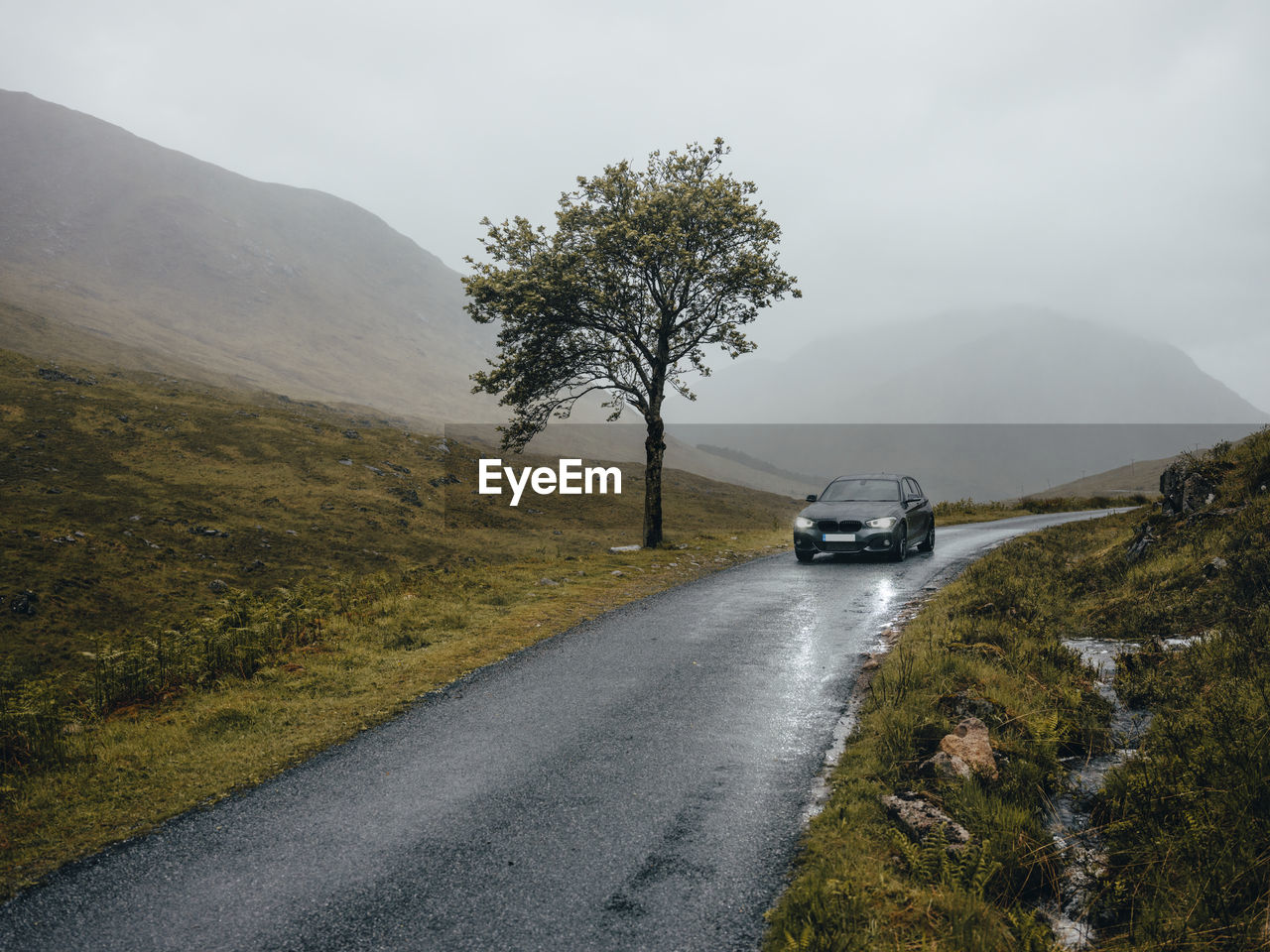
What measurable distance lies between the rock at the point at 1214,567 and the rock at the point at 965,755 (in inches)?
189

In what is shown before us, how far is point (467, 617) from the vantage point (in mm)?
11031

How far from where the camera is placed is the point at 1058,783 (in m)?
4.87

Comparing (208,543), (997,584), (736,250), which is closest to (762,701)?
(997,584)

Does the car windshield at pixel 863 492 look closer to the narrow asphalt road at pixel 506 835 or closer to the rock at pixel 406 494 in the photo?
the narrow asphalt road at pixel 506 835

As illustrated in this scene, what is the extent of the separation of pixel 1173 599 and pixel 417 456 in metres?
34.2

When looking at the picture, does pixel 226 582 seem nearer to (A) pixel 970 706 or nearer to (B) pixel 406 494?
(B) pixel 406 494

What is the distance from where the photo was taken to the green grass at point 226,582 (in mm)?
6031

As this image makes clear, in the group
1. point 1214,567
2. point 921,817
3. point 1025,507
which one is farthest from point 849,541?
point 1025,507

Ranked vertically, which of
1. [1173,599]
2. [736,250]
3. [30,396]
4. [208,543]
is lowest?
[208,543]

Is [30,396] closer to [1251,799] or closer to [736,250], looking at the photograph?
[736,250]

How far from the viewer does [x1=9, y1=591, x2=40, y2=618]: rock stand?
1527cm

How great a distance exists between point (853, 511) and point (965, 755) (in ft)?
40.1

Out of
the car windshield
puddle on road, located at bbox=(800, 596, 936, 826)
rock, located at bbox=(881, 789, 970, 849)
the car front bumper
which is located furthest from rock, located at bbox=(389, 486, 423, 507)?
rock, located at bbox=(881, 789, 970, 849)

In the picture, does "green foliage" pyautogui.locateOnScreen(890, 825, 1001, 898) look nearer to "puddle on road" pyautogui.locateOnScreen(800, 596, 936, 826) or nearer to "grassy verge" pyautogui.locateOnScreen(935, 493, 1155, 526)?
"puddle on road" pyautogui.locateOnScreen(800, 596, 936, 826)
